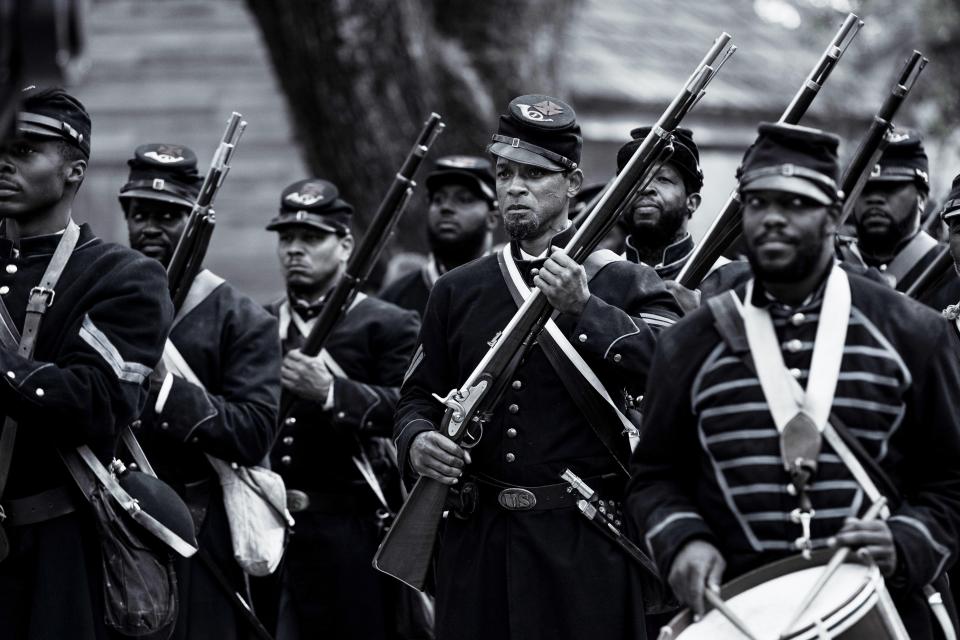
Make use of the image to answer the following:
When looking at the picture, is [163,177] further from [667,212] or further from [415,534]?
[415,534]

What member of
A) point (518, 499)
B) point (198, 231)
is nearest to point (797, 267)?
point (518, 499)

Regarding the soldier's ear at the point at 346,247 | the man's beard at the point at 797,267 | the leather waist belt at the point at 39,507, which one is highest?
the soldier's ear at the point at 346,247

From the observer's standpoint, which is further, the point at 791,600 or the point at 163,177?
the point at 163,177

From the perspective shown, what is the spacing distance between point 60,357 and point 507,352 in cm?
157

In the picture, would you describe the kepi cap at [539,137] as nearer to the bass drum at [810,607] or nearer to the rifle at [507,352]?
the rifle at [507,352]

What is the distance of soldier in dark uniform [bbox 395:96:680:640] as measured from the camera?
→ 6094mm

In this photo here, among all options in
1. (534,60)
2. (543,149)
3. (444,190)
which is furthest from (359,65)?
(543,149)

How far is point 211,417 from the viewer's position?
7.18m

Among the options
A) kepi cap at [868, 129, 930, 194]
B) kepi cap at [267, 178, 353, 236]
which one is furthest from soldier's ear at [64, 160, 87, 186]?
kepi cap at [868, 129, 930, 194]

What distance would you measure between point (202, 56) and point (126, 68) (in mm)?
972

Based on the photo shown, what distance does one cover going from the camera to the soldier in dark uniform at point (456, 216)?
368 inches

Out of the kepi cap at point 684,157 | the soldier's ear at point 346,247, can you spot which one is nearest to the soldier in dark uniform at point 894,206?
the kepi cap at point 684,157

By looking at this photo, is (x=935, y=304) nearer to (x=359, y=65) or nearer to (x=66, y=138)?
(x=66, y=138)

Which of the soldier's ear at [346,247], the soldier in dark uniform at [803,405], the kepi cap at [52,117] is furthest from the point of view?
the soldier's ear at [346,247]
